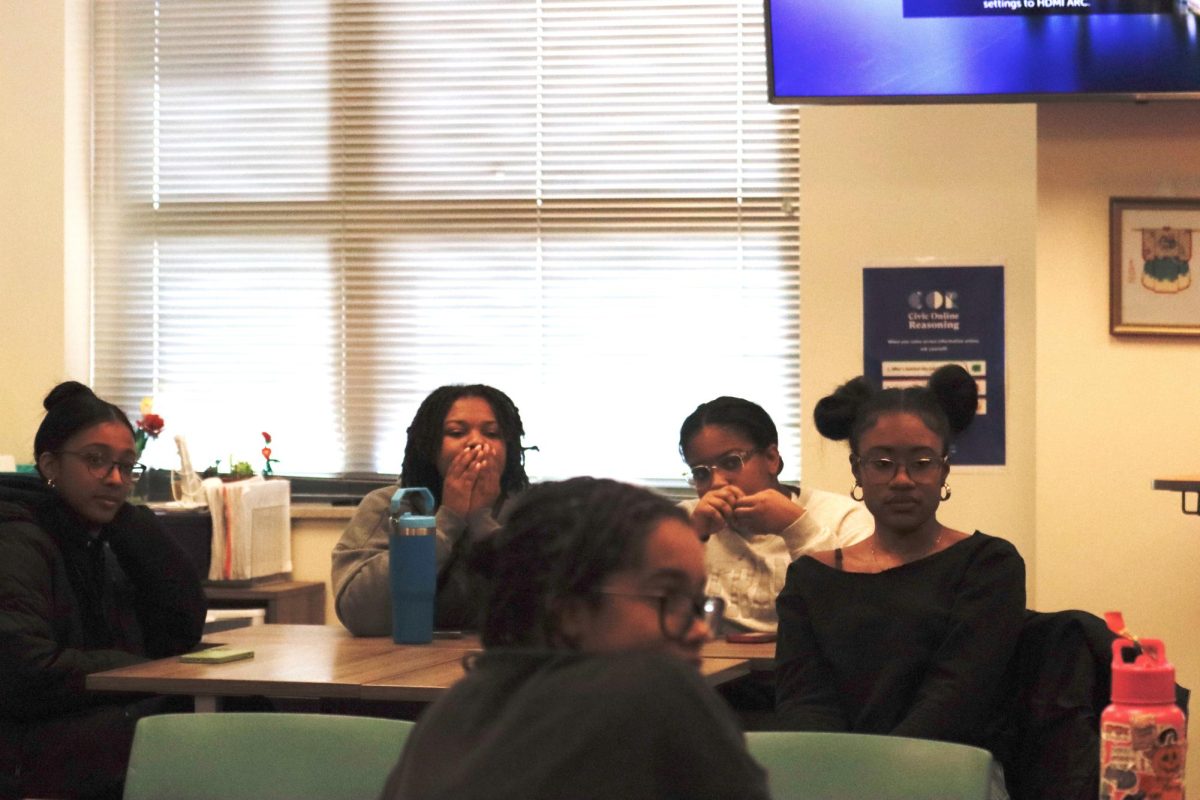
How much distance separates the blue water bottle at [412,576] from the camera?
2.92 meters

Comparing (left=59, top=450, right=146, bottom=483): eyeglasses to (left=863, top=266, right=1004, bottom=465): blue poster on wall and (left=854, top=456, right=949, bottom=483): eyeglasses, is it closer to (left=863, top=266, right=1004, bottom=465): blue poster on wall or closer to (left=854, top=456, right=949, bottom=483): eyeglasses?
(left=854, top=456, right=949, bottom=483): eyeglasses

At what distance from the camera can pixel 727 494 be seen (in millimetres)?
3107

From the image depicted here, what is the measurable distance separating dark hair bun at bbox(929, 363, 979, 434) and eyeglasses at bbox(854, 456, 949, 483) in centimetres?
24

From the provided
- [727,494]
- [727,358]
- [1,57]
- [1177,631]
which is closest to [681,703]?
[727,494]

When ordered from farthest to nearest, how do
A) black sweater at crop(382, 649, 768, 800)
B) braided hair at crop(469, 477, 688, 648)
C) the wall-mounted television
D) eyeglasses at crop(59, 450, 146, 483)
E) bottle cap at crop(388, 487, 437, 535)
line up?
the wall-mounted television
eyeglasses at crop(59, 450, 146, 483)
bottle cap at crop(388, 487, 437, 535)
braided hair at crop(469, 477, 688, 648)
black sweater at crop(382, 649, 768, 800)

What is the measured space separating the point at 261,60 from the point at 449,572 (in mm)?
2680

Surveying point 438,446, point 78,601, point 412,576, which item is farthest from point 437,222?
point 412,576

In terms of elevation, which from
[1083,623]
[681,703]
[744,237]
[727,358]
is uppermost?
[744,237]

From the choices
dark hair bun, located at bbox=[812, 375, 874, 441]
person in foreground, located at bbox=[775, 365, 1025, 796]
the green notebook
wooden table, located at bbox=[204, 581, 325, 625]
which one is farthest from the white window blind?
the green notebook

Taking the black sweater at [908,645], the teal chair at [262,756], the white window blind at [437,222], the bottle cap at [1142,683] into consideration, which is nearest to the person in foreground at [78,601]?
the teal chair at [262,756]

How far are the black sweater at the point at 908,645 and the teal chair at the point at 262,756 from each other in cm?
84

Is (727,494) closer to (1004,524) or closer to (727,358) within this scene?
(1004,524)

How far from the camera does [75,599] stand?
3.15 metres

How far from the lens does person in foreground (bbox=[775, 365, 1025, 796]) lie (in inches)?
99.0
